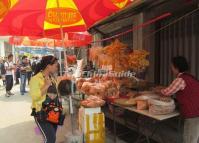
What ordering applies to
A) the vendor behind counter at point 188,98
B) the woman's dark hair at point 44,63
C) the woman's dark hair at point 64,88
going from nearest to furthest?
the vendor behind counter at point 188,98 → the woman's dark hair at point 44,63 → the woman's dark hair at point 64,88

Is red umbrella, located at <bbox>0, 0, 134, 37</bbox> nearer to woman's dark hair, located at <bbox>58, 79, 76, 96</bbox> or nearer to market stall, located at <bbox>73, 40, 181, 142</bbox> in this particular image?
market stall, located at <bbox>73, 40, 181, 142</bbox>

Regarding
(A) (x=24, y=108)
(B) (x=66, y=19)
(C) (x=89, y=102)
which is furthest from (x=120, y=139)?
(A) (x=24, y=108)

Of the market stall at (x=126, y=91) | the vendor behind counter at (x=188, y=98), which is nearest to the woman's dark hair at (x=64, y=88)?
the market stall at (x=126, y=91)

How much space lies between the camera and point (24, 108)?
930 centimetres

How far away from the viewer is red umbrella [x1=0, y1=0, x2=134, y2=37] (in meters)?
5.22

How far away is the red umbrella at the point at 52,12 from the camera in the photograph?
5219mm

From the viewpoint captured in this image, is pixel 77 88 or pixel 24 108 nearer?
pixel 77 88

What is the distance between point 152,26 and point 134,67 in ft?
6.38

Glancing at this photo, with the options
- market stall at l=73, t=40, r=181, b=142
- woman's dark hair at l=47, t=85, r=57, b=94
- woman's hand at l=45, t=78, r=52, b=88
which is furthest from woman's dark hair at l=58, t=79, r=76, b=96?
woman's hand at l=45, t=78, r=52, b=88

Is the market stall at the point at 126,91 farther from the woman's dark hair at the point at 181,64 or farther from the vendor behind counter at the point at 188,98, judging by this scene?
the woman's dark hair at the point at 181,64

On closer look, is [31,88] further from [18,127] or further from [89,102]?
[18,127]

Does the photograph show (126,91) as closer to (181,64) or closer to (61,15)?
(181,64)

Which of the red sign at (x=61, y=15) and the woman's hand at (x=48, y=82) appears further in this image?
the red sign at (x=61, y=15)

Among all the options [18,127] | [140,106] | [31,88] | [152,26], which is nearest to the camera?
[31,88]
